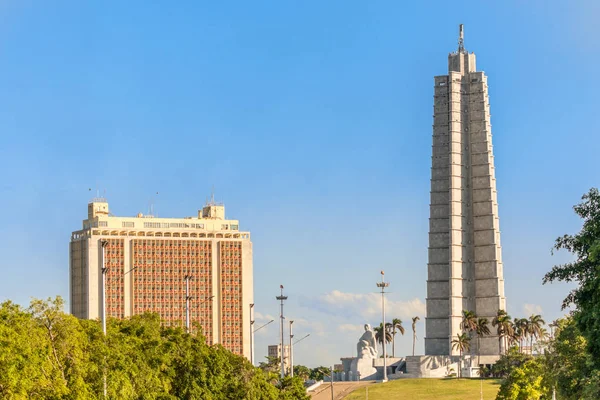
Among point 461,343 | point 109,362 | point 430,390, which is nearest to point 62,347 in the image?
point 109,362

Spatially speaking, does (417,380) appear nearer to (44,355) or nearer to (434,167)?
(434,167)

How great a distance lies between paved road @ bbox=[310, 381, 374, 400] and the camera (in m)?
169

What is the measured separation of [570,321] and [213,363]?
33.1 metres

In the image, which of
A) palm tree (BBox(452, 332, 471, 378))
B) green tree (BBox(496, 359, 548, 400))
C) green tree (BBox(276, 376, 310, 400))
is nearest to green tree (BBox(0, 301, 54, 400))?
green tree (BBox(276, 376, 310, 400))

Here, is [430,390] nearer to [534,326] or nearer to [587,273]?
[534,326]

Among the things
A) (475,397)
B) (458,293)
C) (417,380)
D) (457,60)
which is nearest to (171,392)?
(475,397)

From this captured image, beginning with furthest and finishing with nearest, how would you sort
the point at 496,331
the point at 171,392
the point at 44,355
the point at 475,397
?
the point at 496,331
the point at 475,397
the point at 171,392
the point at 44,355

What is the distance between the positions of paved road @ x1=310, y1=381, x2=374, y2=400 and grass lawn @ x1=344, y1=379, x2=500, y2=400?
81.3 inches

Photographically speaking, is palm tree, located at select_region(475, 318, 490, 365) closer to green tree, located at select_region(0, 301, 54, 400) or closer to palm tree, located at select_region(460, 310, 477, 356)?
palm tree, located at select_region(460, 310, 477, 356)

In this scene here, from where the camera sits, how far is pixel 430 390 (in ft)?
Answer: 538

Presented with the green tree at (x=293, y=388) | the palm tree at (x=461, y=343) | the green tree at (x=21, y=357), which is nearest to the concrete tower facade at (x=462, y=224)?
the palm tree at (x=461, y=343)

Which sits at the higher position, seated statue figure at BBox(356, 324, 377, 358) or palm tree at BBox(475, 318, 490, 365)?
palm tree at BBox(475, 318, 490, 365)

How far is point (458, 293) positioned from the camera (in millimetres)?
186375

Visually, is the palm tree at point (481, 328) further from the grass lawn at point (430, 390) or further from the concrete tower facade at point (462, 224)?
the grass lawn at point (430, 390)
